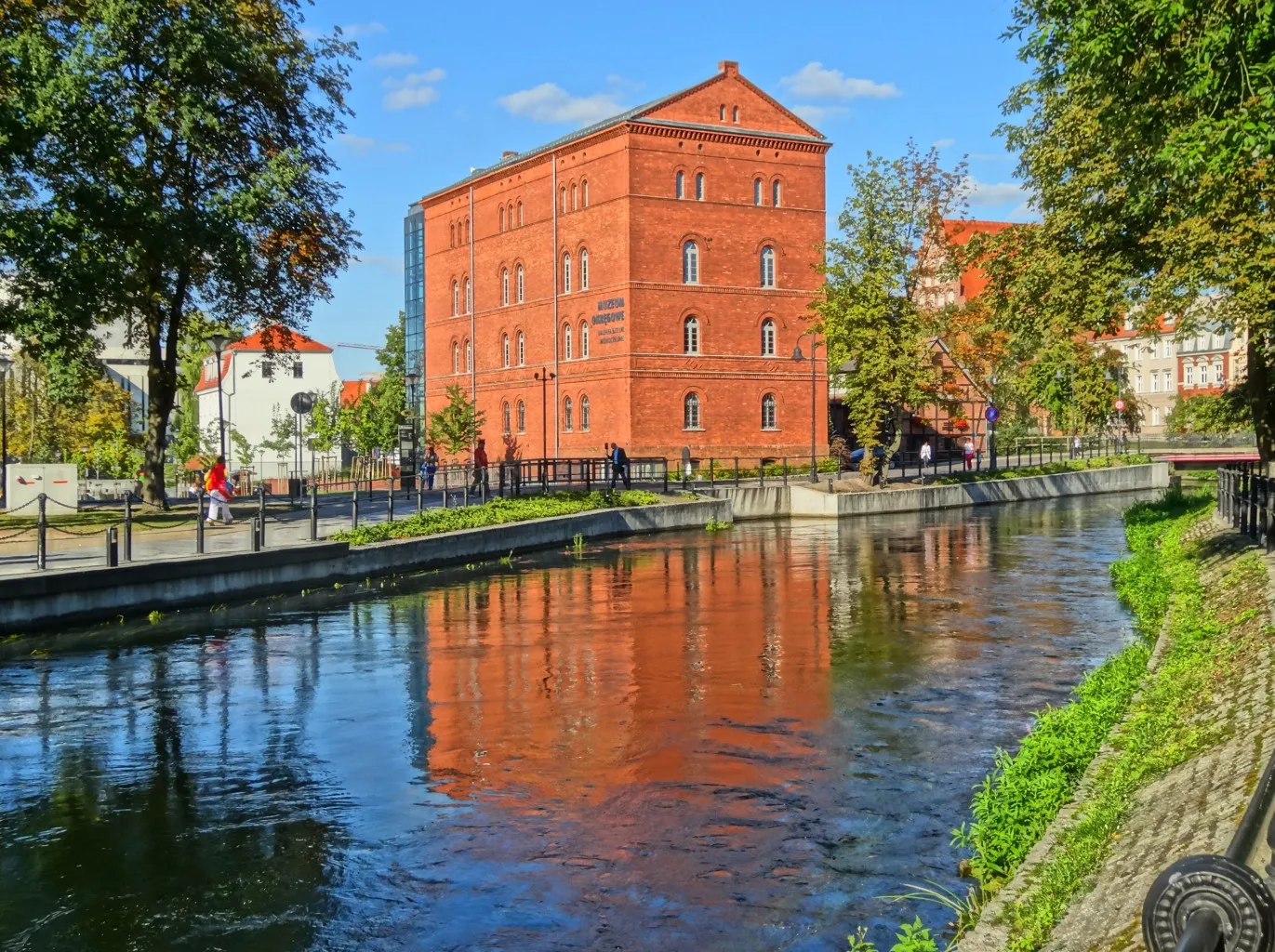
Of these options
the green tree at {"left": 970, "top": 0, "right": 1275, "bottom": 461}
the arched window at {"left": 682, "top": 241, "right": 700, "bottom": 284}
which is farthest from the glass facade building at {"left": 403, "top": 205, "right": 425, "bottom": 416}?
the green tree at {"left": 970, "top": 0, "right": 1275, "bottom": 461}

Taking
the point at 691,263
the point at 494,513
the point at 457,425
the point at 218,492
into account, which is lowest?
the point at 494,513

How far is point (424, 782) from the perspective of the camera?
9.98 meters

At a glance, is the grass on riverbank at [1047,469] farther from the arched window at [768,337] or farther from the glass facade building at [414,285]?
the glass facade building at [414,285]

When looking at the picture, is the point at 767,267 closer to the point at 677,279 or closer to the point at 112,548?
the point at 677,279

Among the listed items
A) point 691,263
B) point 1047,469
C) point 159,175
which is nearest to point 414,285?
point 691,263

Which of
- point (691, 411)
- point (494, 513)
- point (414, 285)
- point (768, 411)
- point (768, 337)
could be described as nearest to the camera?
point (494, 513)

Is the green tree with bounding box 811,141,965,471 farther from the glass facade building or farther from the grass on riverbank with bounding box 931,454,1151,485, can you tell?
the glass facade building

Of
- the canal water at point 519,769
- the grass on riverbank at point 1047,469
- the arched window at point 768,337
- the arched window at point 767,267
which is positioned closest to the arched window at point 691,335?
the arched window at point 768,337

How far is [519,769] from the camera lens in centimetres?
1036

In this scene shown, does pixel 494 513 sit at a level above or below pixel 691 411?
below

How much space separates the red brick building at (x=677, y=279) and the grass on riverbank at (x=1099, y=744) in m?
43.4

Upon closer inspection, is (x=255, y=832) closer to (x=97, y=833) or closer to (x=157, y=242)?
(x=97, y=833)

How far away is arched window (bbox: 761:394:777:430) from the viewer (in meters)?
60.7

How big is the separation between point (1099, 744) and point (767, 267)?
174ft
